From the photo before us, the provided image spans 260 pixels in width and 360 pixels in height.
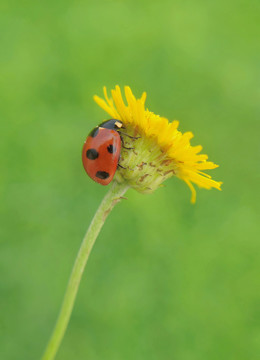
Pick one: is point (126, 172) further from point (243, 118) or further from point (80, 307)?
point (243, 118)

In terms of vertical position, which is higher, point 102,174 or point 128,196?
point 102,174

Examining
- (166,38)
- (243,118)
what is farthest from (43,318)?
(166,38)

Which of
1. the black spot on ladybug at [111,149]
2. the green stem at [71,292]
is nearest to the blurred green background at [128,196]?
the green stem at [71,292]

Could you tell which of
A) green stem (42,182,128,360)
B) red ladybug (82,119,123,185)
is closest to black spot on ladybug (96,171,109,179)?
red ladybug (82,119,123,185)

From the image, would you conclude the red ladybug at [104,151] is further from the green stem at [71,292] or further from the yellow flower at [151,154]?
the green stem at [71,292]

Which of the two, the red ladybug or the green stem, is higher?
the red ladybug

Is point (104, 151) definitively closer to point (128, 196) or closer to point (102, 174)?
point (102, 174)

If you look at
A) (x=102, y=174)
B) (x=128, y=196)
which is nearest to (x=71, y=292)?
(x=102, y=174)

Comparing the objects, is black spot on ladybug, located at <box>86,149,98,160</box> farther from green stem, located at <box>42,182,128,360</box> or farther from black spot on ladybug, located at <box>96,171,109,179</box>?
green stem, located at <box>42,182,128,360</box>
